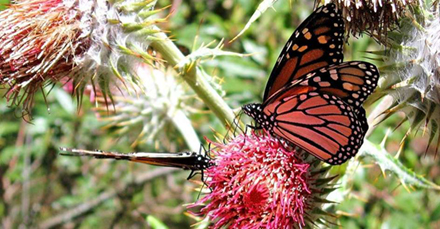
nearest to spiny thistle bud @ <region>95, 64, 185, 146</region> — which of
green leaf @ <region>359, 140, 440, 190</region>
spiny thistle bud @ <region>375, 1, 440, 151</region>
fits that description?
green leaf @ <region>359, 140, 440, 190</region>

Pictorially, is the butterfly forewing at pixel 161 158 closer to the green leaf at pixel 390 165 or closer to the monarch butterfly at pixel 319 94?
the monarch butterfly at pixel 319 94

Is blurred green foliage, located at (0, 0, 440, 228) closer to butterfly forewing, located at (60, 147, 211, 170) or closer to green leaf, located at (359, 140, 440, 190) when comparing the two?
green leaf, located at (359, 140, 440, 190)

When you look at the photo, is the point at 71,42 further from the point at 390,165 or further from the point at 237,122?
the point at 390,165

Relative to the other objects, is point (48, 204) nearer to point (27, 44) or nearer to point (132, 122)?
point (132, 122)

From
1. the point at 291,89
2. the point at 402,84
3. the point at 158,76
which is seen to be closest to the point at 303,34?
the point at 291,89

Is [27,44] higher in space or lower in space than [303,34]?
lower

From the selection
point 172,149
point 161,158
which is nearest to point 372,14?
point 161,158
